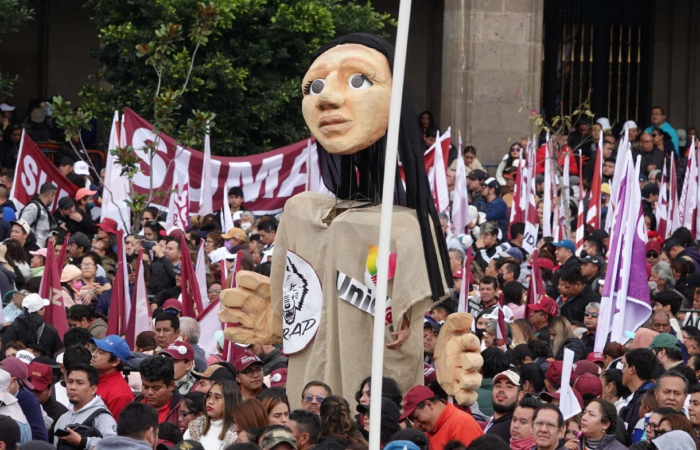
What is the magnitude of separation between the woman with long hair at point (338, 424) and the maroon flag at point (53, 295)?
4998 millimetres

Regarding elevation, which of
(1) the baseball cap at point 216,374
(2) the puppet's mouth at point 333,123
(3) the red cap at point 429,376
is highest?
(2) the puppet's mouth at point 333,123

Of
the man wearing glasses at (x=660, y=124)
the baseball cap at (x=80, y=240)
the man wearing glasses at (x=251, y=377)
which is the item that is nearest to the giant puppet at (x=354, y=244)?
the man wearing glasses at (x=251, y=377)

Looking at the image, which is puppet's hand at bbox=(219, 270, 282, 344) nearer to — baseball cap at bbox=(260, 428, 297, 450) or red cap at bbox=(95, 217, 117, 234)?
baseball cap at bbox=(260, 428, 297, 450)

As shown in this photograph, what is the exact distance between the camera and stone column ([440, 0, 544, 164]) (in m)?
24.5

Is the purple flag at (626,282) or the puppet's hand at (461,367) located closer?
the puppet's hand at (461,367)

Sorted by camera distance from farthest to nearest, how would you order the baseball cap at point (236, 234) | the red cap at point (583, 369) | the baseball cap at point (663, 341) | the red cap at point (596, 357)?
1. the baseball cap at point (236, 234)
2. the red cap at point (596, 357)
3. the baseball cap at point (663, 341)
4. the red cap at point (583, 369)

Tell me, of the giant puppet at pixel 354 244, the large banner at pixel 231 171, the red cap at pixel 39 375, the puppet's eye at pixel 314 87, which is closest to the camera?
the giant puppet at pixel 354 244

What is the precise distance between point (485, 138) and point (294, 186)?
5.80m

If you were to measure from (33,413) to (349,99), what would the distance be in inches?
104

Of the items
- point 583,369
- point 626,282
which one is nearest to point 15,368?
point 583,369

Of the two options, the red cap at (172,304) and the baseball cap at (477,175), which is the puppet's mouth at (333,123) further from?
the baseball cap at (477,175)

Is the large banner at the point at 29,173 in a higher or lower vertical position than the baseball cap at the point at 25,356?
higher

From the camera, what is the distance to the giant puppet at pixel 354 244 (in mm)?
9797

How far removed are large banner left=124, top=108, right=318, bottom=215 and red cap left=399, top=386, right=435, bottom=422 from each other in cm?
962
